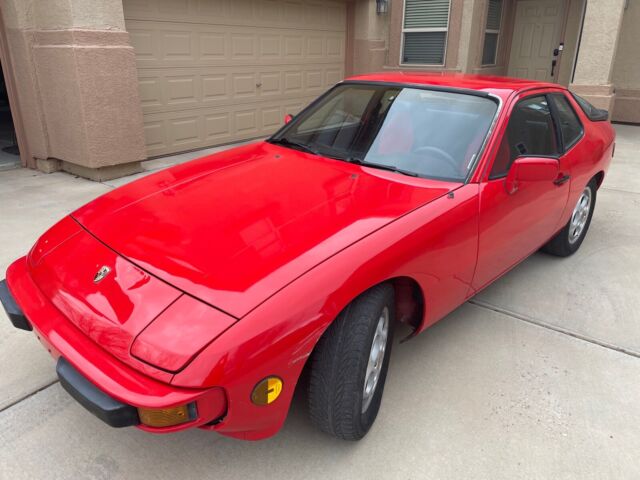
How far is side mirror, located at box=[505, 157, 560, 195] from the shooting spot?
2.78 m

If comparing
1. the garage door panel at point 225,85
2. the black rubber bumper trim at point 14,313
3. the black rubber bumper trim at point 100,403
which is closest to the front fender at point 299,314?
the black rubber bumper trim at point 100,403

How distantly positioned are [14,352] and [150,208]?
124 cm

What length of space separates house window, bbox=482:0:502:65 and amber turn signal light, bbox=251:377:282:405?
10896 millimetres

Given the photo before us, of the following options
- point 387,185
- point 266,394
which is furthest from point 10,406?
point 387,185

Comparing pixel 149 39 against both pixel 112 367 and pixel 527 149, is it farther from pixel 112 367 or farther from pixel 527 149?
pixel 112 367

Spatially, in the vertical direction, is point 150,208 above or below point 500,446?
above

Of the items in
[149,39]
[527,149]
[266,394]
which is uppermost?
[149,39]

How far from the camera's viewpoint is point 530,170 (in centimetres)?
278

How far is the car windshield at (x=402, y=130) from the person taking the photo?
2869 mm

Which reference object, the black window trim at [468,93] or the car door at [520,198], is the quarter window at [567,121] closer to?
the car door at [520,198]

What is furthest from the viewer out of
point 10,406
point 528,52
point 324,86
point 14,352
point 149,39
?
point 528,52

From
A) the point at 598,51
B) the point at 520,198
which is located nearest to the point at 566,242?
the point at 520,198

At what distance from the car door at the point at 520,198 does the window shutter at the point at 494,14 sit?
851 cm

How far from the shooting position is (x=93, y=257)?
2.17 metres
